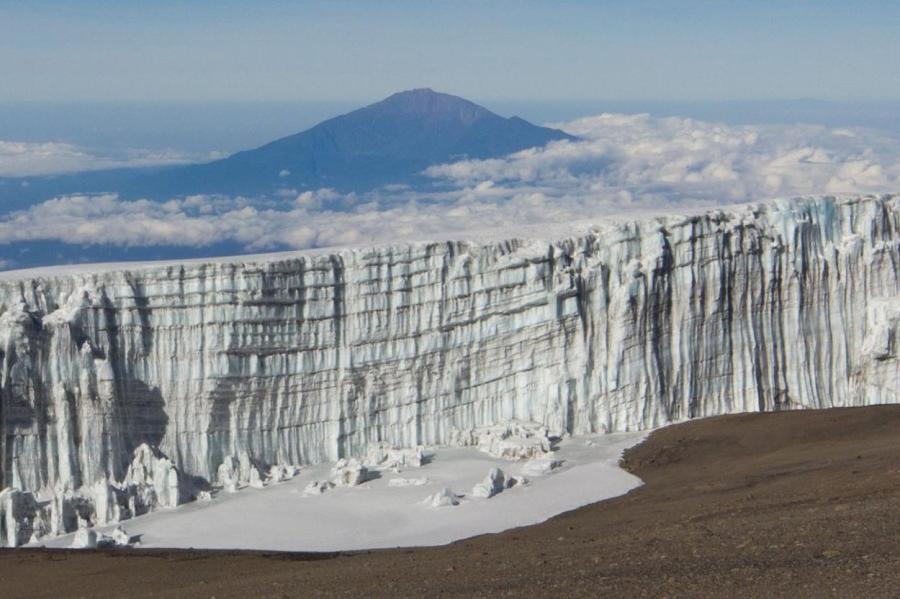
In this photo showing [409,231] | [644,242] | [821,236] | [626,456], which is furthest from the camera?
[409,231]

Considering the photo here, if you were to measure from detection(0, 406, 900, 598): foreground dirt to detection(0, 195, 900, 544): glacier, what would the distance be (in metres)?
5.41

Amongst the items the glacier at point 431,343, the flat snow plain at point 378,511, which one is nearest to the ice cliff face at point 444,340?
the glacier at point 431,343

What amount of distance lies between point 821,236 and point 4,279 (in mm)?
26939

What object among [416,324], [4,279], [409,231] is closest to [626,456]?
[416,324]

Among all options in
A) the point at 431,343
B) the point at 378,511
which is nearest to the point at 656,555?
the point at 378,511

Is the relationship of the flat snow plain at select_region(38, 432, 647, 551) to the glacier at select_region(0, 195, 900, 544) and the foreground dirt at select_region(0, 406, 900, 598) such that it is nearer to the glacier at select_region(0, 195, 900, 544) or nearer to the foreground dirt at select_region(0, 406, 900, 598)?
the foreground dirt at select_region(0, 406, 900, 598)

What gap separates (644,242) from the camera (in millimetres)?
42125

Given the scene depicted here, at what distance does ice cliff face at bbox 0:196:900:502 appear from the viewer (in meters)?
35.8

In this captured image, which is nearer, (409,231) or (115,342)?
(115,342)

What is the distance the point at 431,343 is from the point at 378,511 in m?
7.45

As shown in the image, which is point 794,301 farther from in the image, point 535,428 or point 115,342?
point 115,342

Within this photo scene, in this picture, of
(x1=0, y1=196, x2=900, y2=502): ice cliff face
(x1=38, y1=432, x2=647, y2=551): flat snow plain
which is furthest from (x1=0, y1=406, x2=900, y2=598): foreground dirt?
(x1=0, y1=196, x2=900, y2=502): ice cliff face

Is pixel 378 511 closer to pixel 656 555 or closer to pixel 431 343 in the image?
pixel 431 343

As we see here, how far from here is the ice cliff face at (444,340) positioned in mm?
35812
